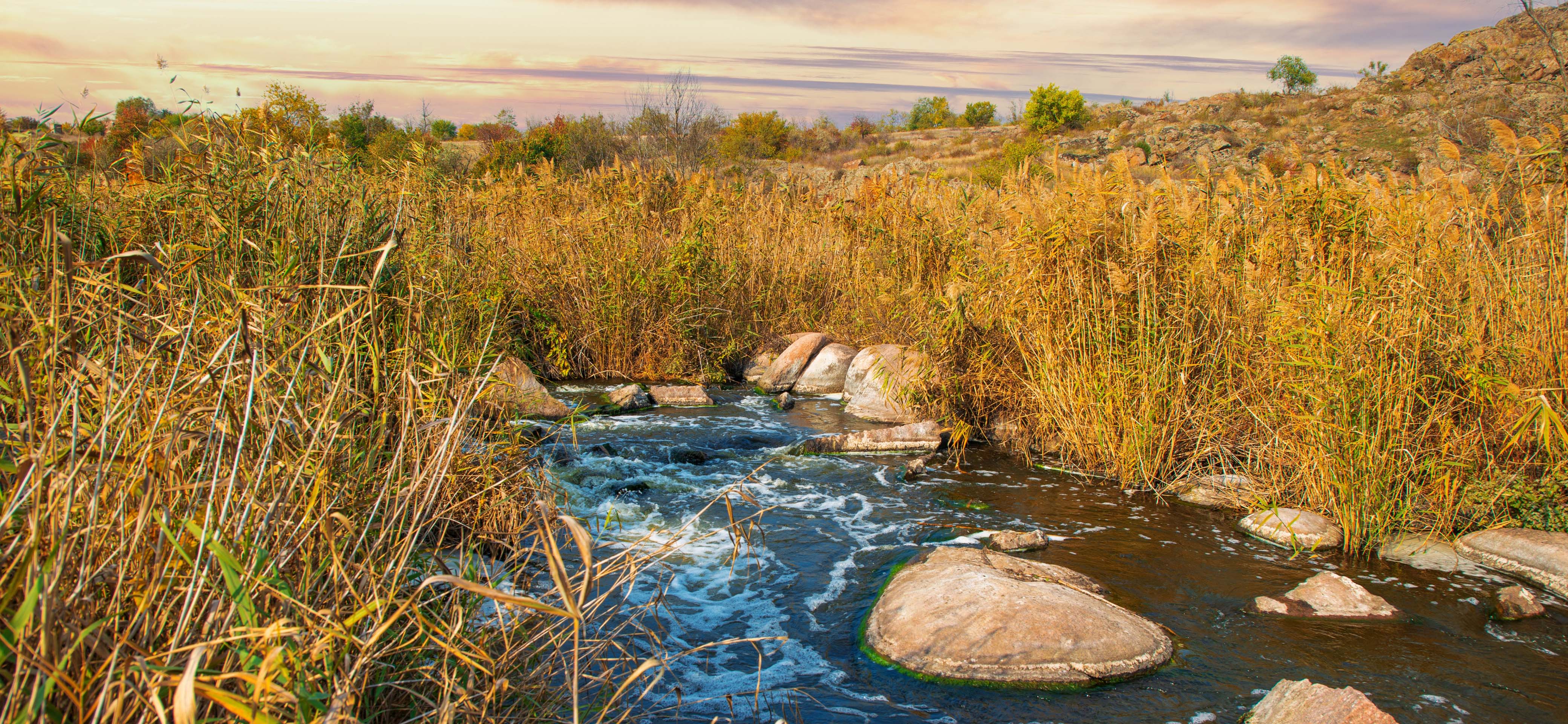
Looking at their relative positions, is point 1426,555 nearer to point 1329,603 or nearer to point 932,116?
point 1329,603

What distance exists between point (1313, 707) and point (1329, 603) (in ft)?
4.52

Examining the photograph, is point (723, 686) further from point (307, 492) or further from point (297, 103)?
point (297, 103)

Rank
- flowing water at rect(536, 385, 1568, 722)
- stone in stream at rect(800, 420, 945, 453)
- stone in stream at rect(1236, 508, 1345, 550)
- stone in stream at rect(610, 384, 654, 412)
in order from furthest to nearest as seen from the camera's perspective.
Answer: stone in stream at rect(610, 384, 654, 412) < stone in stream at rect(800, 420, 945, 453) < stone in stream at rect(1236, 508, 1345, 550) < flowing water at rect(536, 385, 1568, 722)

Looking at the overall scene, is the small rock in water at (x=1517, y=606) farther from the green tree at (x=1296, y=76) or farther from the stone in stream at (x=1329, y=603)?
the green tree at (x=1296, y=76)

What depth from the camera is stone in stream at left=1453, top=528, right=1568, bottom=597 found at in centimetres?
413

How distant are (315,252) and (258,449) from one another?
216 cm

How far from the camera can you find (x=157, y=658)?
1.52 metres

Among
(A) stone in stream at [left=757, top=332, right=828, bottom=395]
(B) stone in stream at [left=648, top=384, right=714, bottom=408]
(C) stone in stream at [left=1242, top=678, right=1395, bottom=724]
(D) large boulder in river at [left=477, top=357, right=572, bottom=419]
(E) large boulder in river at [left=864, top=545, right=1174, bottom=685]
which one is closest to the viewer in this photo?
(C) stone in stream at [left=1242, top=678, right=1395, bottom=724]

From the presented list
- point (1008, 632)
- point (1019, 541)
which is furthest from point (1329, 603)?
point (1008, 632)

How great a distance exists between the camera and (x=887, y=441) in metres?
6.96

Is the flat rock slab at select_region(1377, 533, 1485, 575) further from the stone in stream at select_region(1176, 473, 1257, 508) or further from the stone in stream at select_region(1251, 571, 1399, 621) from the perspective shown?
the stone in stream at select_region(1176, 473, 1257, 508)

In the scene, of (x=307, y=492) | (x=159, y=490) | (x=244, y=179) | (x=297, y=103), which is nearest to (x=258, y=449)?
(x=307, y=492)

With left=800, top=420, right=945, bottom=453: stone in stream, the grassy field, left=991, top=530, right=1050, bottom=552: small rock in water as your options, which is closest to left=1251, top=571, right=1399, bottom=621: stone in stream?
the grassy field

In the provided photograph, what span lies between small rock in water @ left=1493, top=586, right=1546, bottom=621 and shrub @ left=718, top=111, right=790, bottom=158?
31.5 metres
